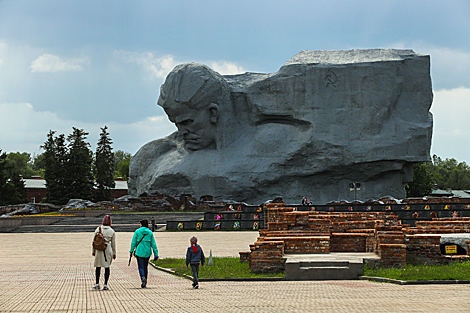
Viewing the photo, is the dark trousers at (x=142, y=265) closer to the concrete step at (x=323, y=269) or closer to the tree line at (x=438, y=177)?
the concrete step at (x=323, y=269)


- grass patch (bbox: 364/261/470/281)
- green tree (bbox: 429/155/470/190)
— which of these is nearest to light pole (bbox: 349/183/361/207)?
grass patch (bbox: 364/261/470/281)

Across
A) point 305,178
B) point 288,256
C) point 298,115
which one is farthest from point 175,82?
point 288,256

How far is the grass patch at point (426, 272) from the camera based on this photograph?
8.19m

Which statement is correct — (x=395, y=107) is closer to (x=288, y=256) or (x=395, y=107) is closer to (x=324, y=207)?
(x=324, y=207)

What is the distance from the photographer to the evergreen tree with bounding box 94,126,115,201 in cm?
5122

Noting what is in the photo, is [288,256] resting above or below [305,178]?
below

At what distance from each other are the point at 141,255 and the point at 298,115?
31.6 metres

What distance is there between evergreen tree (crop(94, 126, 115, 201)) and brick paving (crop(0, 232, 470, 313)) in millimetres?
40969

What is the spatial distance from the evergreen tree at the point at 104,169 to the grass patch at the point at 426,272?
4378cm

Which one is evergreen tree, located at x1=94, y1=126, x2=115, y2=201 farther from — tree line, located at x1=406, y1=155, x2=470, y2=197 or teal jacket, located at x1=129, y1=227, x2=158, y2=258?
teal jacket, located at x1=129, y1=227, x2=158, y2=258

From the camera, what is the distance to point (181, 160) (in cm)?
3928

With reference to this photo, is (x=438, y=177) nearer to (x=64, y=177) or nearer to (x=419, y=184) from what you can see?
(x=419, y=184)

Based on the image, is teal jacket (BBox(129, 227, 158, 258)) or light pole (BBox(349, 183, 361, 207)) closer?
teal jacket (BBox(129, 227, 158, 258))

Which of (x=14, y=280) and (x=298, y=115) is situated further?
(x=298, y=115)
